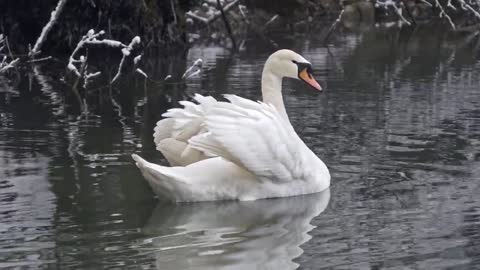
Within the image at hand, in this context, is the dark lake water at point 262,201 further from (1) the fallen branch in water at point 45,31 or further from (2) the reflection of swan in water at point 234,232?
(1) the fallen branch in water at point 45,31

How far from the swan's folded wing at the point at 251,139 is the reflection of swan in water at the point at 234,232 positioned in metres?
0.35

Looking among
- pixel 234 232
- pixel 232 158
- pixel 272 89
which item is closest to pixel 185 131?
pixel 232 158

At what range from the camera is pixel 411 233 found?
775 cm

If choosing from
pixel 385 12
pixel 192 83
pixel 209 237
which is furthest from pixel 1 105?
A: pixel 385 12

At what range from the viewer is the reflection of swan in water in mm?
7113

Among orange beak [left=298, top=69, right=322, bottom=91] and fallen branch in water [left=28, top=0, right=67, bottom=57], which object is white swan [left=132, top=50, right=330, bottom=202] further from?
fallen branch in water [left=28, top=0, right=67, bottom=57]

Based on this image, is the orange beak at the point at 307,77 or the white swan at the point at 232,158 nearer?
the white swan at the point at 232,158

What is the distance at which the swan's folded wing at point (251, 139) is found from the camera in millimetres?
8523

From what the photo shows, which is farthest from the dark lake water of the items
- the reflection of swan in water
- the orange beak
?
the orange beak

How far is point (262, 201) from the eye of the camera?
903 cm

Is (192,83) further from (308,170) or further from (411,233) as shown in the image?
(411,233)

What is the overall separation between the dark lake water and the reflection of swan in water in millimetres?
14

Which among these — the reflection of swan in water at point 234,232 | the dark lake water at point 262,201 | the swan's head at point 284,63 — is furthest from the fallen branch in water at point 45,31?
the reflection of swan in water at point 234,232

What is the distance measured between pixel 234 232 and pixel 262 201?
107 centimetres
